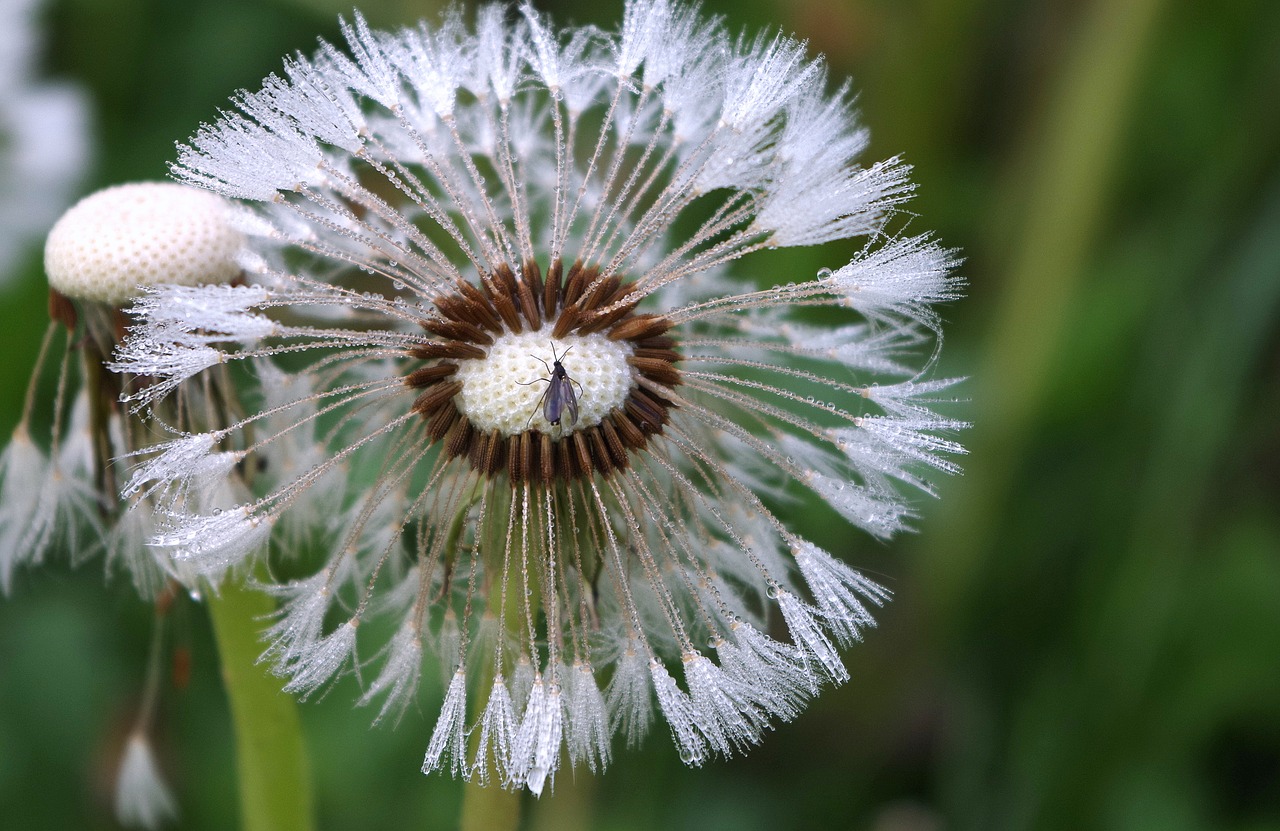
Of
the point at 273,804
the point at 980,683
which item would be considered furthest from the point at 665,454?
the point at 980,683

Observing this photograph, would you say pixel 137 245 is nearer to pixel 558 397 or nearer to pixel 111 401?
pixel 111 401

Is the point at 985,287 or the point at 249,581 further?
the point at 985,287

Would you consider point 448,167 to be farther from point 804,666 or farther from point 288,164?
point 804,666

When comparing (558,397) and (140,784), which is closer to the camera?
(558,397)

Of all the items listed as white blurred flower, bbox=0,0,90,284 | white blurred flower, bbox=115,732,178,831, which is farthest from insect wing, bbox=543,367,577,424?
white blurred flower, bbox=0,0,90,284

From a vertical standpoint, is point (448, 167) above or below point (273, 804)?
above

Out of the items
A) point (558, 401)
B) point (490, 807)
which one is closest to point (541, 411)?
point (558, 401)

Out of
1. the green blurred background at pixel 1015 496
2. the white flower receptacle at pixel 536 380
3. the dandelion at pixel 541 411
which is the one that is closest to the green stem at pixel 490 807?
the dandelion at pixel 541 411
